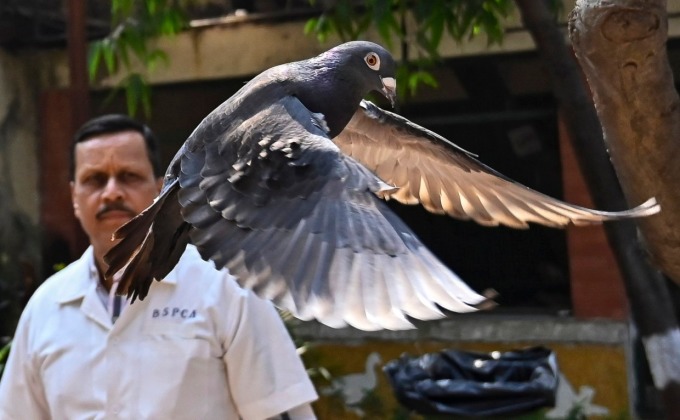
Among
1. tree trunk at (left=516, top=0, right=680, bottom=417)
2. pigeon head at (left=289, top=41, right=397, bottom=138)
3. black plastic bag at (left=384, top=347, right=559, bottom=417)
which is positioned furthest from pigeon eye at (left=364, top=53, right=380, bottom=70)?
black plastic bag at (left=384, top=347, right=559, bottom=417)

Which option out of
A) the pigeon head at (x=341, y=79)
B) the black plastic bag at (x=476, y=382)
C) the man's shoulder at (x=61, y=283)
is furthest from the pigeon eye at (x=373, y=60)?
the black plastic bag at (x=476, y=382)

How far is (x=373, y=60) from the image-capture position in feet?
7.63

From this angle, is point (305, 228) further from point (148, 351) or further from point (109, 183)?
point (109, 183)

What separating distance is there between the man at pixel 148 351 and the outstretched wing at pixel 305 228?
1.94 ft

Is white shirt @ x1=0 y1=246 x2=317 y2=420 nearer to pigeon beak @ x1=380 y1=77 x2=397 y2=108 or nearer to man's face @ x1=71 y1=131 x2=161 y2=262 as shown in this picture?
man's face @ x1=71 y1=131 x2=161 y2=262

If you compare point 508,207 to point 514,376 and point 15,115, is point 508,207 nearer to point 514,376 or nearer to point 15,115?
point 514,376

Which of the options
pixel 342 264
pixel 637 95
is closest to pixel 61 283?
pixel 342 264

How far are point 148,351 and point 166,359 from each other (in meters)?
0.05

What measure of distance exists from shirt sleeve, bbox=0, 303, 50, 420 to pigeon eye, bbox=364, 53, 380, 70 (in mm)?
1079

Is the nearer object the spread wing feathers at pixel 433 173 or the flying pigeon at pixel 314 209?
the flying pigeon at pixel 314 209

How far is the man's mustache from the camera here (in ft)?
8.98

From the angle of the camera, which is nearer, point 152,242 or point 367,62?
→ point 152,242

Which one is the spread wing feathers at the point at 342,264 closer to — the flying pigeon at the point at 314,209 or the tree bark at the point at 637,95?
the flying pigeon at the point at 314,209

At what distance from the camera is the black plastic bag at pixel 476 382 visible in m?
Result: 4.28
